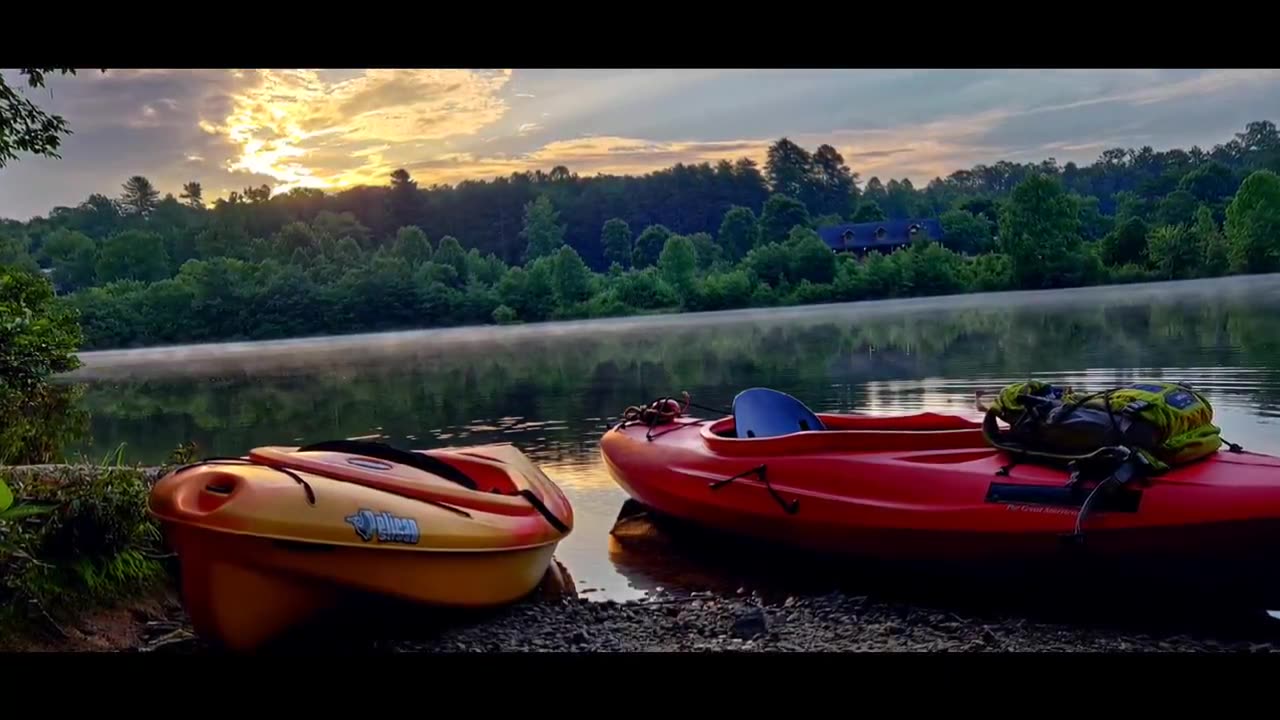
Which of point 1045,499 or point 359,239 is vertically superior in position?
point 359,239

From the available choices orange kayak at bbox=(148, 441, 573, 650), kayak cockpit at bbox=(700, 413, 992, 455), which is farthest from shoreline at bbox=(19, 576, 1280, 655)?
kayak cockpit at bbox=(700, 413, 992, 455)

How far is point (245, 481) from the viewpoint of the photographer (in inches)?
107

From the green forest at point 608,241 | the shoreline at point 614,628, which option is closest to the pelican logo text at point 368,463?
the shoreline at point 614,628

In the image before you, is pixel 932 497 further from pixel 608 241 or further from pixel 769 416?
pixel 608 241

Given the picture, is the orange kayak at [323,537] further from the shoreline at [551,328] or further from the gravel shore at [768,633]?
the shoreline at [551,328]

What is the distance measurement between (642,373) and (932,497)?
795cm

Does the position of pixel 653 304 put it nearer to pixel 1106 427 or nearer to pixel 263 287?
pixel 263 287

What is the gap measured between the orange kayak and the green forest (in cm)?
220

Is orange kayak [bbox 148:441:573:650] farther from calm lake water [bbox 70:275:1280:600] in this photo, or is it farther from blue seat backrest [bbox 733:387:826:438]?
blue seat backrest [bbox 733:387:826:438]

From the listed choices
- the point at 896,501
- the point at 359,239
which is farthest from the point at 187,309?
the point at 896,501

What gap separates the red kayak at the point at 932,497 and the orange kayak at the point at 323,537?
995 millimetres

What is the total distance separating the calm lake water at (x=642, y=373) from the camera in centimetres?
666
